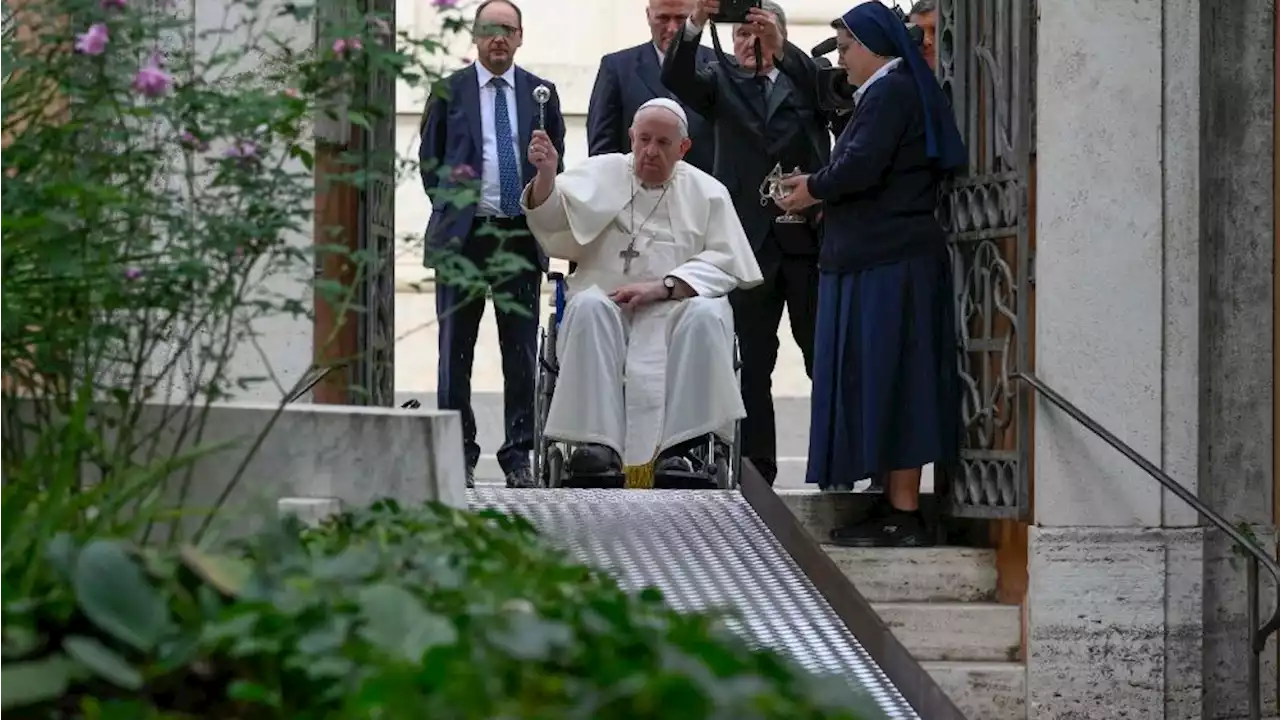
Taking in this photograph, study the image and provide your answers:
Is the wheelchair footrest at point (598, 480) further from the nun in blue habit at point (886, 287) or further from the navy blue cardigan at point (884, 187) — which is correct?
the navy blue cardigan at point (884, 187)

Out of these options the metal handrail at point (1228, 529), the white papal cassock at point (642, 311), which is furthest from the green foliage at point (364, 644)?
the white papal cassock at point (642, 311)

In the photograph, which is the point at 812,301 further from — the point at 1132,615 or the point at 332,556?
the point at 332,556

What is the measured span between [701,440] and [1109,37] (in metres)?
2.07

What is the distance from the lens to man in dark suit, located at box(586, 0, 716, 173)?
10883mm

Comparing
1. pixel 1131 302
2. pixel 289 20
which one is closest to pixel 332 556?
pixel 289 20

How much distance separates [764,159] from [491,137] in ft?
4.16

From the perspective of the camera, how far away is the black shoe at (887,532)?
9.38 metres

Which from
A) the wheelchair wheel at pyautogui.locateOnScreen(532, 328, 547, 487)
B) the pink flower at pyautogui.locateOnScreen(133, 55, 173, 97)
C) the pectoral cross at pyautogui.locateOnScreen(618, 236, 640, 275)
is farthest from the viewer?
the pectoral cross at pyautogui.locateOnScreen(618, 236, 640, 275)

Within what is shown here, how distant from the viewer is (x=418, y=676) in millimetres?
2971

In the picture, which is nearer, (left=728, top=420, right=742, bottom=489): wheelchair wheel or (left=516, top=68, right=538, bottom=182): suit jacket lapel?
(left=728, top=420, right=742, bottom=489): wheelchair wheel

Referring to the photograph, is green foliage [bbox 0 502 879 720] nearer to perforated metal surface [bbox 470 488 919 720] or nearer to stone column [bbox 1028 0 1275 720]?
perforated metal surface [bbox 470 488 919 720]

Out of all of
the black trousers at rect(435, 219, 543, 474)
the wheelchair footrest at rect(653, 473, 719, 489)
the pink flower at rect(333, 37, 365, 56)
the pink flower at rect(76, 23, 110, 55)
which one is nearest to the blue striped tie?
the black trousers at rect(435, 219, 543, 474)

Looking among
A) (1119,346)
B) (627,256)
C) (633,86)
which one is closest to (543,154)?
(627,256)

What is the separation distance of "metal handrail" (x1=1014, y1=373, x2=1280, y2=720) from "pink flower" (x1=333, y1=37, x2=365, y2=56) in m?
3.97
